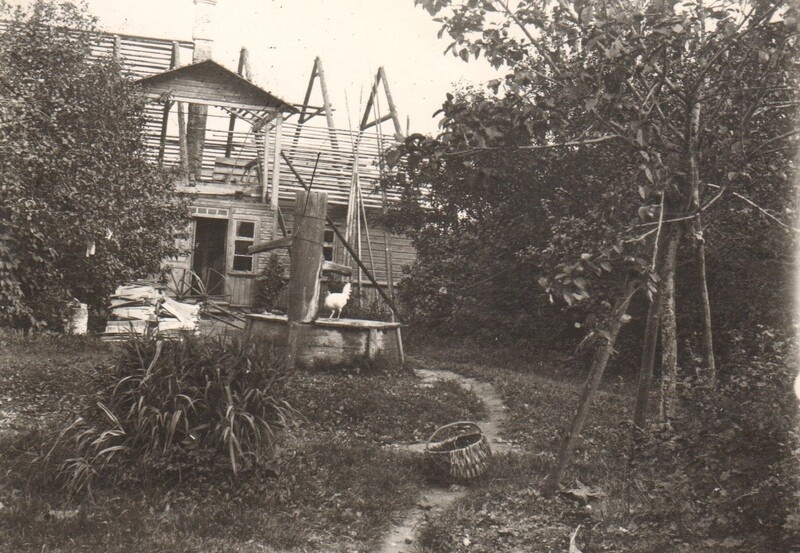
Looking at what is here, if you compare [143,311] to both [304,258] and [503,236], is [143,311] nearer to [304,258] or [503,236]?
[304,258]

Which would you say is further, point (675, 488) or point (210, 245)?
point (210, 245)

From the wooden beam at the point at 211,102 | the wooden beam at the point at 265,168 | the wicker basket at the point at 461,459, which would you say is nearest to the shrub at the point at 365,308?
the wooden beam at the point at 265,168

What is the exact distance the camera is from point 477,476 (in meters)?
7.22

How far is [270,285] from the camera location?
18.9m

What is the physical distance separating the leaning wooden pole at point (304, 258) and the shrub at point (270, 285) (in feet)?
26.7

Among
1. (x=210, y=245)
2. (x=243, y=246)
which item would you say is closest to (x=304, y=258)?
(x=243, y=246)

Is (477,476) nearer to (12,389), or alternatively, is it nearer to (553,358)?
(12,389)

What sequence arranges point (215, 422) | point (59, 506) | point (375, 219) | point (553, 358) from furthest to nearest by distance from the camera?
1. point (375, 219)
2. point (553, 358)
3. point (215, 422)
4. point (59, 506)

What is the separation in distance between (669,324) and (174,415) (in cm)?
476

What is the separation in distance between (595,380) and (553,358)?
943 centimetres

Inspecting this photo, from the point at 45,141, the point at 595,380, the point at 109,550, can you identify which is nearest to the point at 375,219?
the point at 45,141

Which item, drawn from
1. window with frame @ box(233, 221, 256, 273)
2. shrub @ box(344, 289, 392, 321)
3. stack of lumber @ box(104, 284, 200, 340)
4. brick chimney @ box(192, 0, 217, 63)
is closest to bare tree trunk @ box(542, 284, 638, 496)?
stack of lumber @ box(104, 284, 200, 340)

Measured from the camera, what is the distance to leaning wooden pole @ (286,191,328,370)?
10672mm

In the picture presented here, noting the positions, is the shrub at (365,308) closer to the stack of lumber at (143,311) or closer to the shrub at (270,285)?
the shrub at (270,285)
